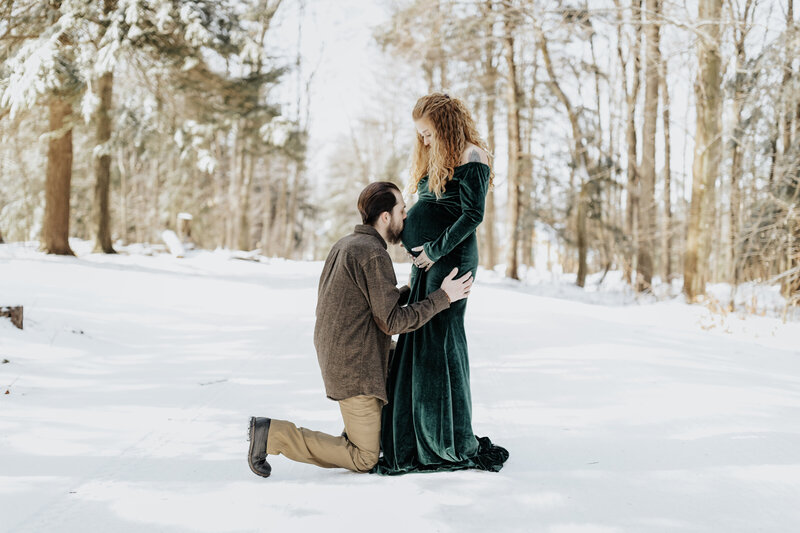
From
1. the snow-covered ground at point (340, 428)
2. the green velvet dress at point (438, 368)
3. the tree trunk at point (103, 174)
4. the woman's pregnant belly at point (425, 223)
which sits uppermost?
the tree trunk at point (103, 174)

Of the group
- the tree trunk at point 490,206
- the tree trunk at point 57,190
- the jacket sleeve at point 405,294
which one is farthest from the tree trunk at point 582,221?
the jacket sleeve at point 405,294

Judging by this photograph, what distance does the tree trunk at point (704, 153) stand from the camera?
952 centimetres

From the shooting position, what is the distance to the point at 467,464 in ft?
10.0

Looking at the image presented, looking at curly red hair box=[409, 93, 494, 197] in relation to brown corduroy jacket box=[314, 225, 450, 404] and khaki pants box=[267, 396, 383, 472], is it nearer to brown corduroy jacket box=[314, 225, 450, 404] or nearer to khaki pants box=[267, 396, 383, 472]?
brown corduroy jacket box=[314, 225, 450, 404]

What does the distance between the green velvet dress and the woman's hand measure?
28 millimetres

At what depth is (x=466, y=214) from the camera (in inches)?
116

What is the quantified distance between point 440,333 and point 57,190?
11446mm

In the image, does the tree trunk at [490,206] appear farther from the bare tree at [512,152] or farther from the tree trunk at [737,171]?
the tree trunk at [737,171]

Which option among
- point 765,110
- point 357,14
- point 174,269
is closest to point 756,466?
point 765,110

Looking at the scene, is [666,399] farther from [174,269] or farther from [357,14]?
[357,14]

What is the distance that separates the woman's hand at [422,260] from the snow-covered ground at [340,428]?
102 cm

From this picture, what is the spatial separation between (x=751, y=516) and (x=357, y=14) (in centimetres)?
2642

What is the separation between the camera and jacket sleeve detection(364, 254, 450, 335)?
2809mm

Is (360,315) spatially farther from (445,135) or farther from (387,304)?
(445,135)
